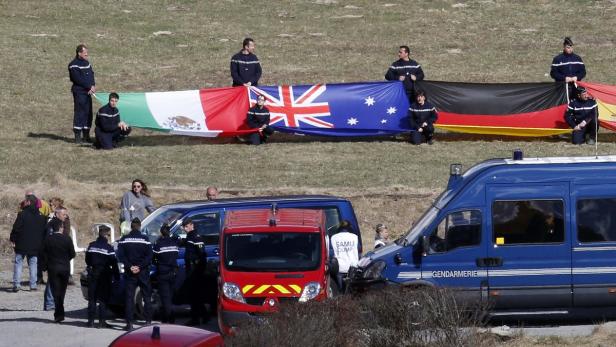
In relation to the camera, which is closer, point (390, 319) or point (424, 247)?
point (390, 319)

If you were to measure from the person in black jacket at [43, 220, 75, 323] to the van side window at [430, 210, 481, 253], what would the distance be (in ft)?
19.4

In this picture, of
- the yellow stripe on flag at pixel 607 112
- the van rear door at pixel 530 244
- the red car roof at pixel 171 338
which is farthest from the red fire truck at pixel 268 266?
the yellow stripe on flag at pixel 607 112

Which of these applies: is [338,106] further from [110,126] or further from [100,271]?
[100,271]

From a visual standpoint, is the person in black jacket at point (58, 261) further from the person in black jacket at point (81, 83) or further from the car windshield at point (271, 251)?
the person in black jacket at point (81, 83)

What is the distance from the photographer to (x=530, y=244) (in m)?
17.3

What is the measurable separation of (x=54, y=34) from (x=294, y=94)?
51.9ft

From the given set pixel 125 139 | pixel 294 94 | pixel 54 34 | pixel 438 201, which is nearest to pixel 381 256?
pixel 438 201

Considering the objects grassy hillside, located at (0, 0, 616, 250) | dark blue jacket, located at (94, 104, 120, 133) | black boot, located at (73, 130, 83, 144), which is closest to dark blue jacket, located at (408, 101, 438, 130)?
grassy hillside, located at (0, 0, 616, 250)

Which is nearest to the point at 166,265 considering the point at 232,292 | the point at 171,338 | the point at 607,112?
the point at 232,292

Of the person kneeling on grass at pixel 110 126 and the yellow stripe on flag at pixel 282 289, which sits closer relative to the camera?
the yellow stripe on flag at pixel 282 289

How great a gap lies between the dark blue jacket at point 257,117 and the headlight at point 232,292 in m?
13.0

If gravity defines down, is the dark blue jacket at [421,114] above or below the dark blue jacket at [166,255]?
above

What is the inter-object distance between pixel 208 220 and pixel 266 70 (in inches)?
784

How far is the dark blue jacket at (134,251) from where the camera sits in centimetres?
1838
